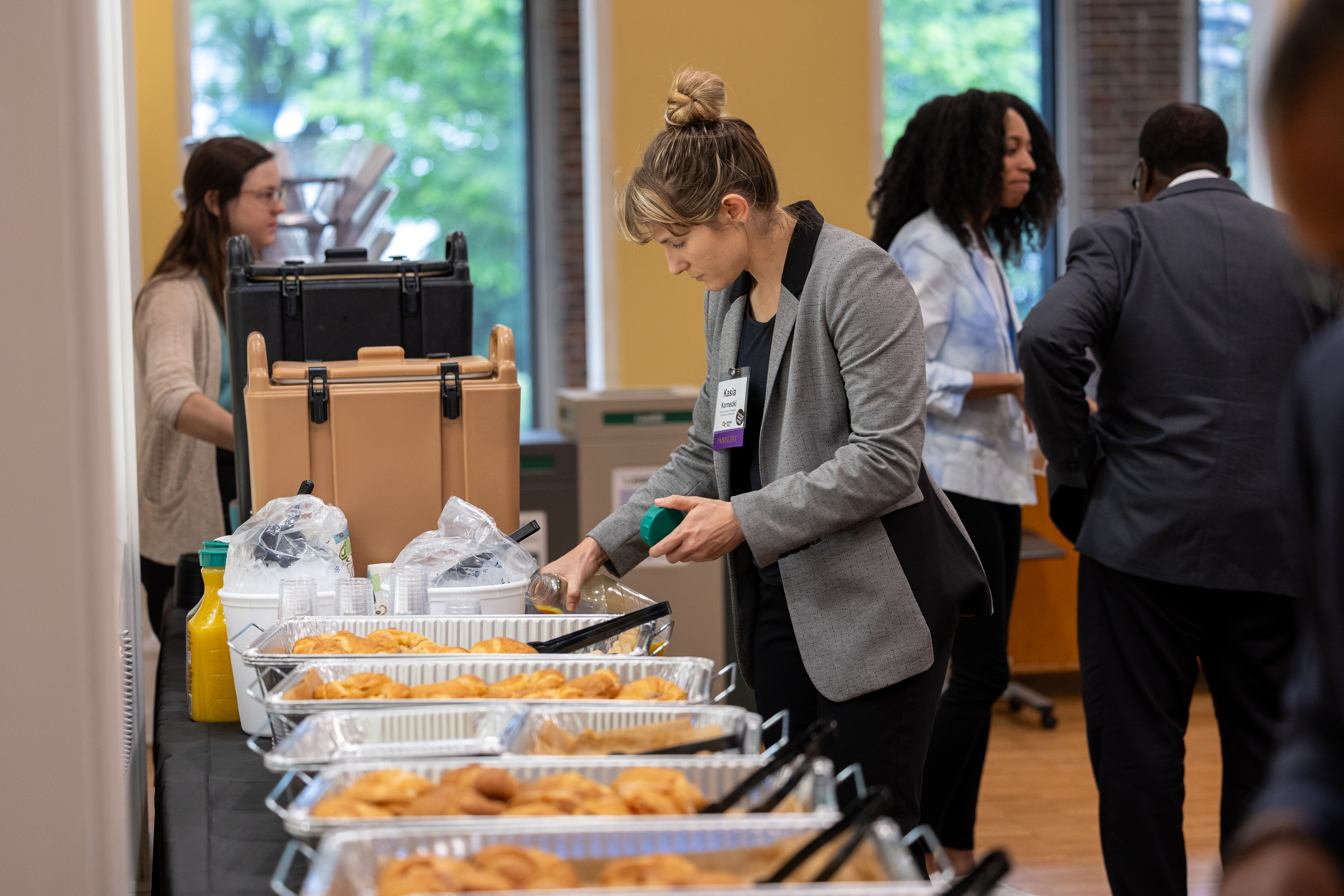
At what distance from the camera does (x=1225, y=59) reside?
6551 millimetres

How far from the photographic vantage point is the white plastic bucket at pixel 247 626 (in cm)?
166

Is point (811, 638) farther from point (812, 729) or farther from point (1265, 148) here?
point (1265, 148)

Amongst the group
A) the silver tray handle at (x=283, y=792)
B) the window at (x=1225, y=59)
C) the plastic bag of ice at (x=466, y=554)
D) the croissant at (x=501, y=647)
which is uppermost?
the window at (x=1225, y=59)

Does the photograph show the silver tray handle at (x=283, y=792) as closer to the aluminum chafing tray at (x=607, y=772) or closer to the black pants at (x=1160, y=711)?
the aluminum chafing tray at (x=607, y=772)

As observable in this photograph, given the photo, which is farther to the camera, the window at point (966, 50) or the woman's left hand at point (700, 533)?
the window at point (966, 50)

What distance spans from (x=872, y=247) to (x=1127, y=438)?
0.90 metres

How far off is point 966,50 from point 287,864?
6.55 m

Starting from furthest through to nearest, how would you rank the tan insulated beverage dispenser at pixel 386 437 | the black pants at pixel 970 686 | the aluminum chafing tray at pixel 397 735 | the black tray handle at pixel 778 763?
1. the black pants at pixel 970 686
2. the tan insulated beverage dispenser at pixel 386 437
3. the aluminum chafing tray at pixel 397 735
4. the black tray handle at pixel 778 763

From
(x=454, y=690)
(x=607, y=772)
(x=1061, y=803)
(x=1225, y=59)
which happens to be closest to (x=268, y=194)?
(x=454, y=690)

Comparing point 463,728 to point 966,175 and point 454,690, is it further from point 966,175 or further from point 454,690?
point 966,175

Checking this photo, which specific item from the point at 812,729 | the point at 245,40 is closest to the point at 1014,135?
the point at 812,729

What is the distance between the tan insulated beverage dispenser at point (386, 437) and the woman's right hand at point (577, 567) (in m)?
0.18

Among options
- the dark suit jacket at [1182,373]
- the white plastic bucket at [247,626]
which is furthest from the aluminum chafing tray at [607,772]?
the dark suit jacket at [1182,373]

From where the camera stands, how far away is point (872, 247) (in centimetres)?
181
